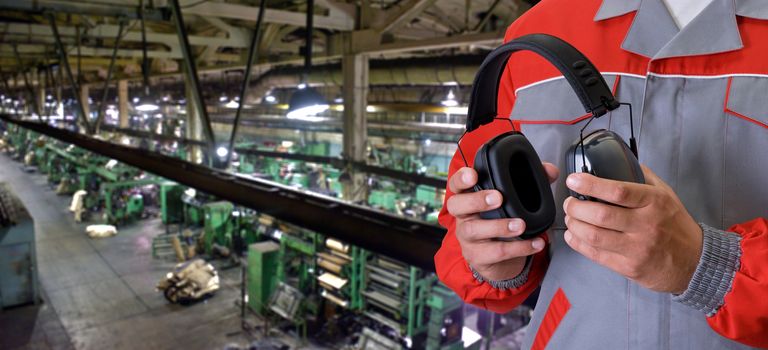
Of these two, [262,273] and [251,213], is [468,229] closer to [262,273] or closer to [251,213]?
[262,273]

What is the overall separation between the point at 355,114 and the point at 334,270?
3031 millimetres

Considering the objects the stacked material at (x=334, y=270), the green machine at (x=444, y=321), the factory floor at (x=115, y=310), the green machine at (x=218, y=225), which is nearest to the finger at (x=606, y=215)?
the green machine at (x=444, y=321)

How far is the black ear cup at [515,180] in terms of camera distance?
74 centimetres

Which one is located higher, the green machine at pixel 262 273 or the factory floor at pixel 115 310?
the green machine at pixel 262 273

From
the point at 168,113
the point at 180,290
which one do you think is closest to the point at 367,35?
the point at 180,290

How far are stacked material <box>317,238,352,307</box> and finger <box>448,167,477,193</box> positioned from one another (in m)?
7.99

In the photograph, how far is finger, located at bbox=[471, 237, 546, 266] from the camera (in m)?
0.77

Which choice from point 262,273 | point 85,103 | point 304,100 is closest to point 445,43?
point 304,100

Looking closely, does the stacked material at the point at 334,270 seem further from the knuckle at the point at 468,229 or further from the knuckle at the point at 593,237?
the knuckle at the point at 593,237

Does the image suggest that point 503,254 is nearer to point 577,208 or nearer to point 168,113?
point 577,208

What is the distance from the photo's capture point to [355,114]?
27.9 feet

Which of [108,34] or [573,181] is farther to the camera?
[108,34]

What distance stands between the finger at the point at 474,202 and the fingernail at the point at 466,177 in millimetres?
21

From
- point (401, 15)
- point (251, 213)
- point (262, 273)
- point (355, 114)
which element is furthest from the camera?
point (251, 213)
